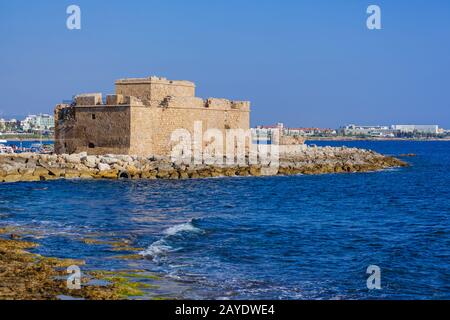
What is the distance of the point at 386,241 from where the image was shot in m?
12.4

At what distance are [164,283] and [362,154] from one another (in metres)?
32.0

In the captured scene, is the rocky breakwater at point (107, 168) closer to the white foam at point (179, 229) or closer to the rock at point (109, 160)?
the rock at point (109, 160)

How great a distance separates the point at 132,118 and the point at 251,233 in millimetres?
14283

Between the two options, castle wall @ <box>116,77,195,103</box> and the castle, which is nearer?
the castle

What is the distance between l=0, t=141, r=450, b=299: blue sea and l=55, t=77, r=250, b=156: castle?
345 cm

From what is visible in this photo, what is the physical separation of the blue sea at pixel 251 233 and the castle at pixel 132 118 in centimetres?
345

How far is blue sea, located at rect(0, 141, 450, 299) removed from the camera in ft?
28.4

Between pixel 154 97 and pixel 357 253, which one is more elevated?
pixel 154 97

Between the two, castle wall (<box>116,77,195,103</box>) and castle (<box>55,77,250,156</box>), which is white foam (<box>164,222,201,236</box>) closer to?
castle (<box>55,77,250,156</box>)

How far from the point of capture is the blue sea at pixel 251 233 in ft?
28.4

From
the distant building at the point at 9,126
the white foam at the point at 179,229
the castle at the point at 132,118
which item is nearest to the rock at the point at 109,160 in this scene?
the castle at the point at 132,118

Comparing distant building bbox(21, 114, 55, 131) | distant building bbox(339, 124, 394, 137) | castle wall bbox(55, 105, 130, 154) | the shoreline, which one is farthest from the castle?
distant building bbox(339, 124, 394, 137)
